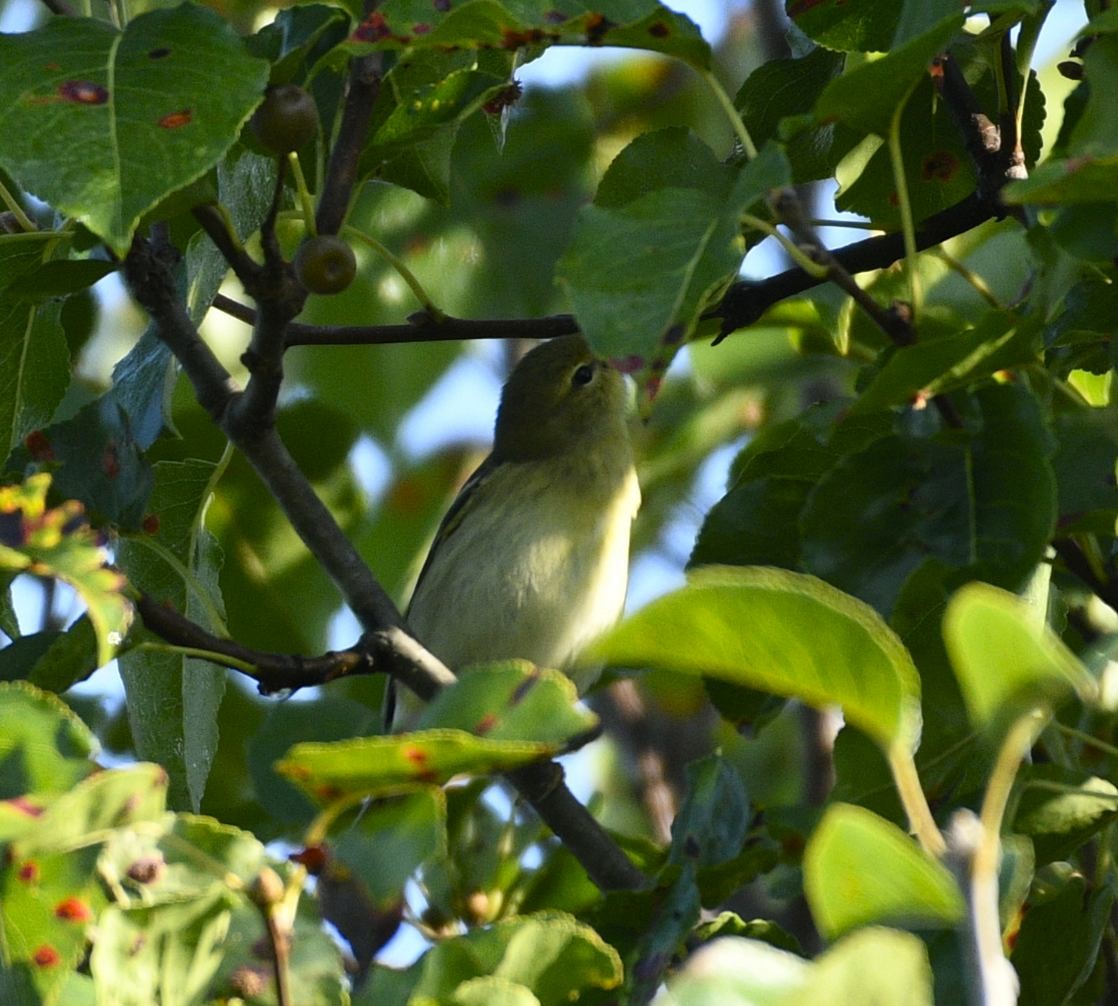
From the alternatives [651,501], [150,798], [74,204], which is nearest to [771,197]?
[74,204]

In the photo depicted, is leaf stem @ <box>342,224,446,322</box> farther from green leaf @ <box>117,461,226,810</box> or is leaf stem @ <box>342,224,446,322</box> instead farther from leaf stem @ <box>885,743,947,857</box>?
leaf stem @ <box>885,743,947,857</box>

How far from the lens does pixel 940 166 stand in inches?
103

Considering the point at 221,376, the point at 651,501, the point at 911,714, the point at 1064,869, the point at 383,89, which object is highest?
the point at 383,89

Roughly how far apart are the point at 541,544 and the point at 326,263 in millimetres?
1967

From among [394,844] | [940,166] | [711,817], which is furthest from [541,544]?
[394,844]

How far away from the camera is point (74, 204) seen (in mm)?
1678

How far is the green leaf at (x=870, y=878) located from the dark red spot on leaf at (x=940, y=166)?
5.43 ft

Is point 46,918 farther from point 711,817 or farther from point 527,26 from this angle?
point 527,26

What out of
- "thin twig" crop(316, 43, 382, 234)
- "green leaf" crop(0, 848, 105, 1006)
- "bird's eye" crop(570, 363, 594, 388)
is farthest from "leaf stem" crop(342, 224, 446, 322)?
"bird's eye" crop(570, 363, 594, 388)

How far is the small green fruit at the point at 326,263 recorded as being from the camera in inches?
73.5

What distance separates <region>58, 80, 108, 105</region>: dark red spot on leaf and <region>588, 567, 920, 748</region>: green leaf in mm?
929

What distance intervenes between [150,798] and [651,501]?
116 inches

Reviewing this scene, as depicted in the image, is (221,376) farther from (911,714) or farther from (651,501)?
(651,501)

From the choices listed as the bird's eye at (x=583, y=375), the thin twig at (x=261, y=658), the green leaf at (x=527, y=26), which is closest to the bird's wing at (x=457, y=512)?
the bird's eye at (x=583, y=375)
